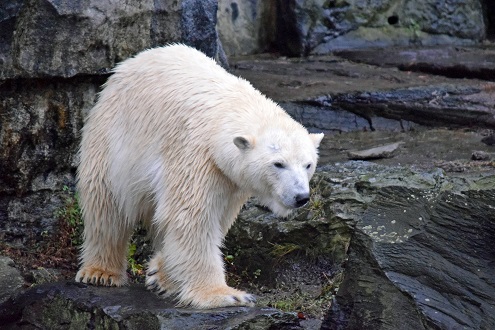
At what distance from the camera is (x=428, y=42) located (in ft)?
36.8

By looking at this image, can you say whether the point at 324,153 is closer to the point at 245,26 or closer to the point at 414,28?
the point at 245,26

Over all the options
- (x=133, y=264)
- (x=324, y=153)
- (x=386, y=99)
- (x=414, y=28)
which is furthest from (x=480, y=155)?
(x=414, y=28)

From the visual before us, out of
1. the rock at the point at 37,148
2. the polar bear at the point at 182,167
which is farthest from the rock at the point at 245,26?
the polar bear at the point at 182,167

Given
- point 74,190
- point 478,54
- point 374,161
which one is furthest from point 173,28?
point 478,54

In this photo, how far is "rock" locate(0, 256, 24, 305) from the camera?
6.35m

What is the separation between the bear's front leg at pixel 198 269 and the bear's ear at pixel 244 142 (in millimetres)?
530

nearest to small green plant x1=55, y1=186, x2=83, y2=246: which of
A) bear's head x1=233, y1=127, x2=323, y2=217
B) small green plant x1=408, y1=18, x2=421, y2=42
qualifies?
bear's head x1=233, y1=127, x2=323, y2=217

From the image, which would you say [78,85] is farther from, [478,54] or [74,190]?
[478,54]

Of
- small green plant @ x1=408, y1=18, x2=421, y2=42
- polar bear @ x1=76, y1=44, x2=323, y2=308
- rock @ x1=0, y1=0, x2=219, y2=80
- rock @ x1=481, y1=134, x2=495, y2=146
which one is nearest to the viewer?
polar bear @ x1=76, y1=44, x2=323, y2=308

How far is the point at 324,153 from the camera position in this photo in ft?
26.0

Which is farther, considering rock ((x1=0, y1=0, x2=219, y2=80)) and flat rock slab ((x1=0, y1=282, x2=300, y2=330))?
rock ((x1=0, y1=0, x2=219, y2=80))

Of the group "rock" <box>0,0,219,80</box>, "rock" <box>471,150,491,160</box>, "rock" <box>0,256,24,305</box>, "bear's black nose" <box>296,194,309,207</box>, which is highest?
"rock" <box>0,0,219,80</box>

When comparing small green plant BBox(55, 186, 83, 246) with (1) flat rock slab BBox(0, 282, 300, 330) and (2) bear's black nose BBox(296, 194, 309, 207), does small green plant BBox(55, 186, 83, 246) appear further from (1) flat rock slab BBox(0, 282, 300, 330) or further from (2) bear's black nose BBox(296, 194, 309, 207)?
(2) bear's black nose BBox(296, 194, 309, 207)

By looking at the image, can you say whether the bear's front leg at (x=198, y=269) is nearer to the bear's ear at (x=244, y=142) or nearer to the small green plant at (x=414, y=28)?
the bear's ear at (x=244, y=142)
